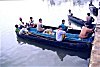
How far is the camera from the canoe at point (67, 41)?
1259 centimetres

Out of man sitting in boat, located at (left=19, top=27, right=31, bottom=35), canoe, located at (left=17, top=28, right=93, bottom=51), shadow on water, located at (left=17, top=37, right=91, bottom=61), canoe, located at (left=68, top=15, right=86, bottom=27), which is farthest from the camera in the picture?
canoe, located at (left=68, top=15, right=86, bottom=27)

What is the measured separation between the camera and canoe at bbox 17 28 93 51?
1259 centimetres

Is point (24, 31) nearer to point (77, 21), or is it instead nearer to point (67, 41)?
point (67, 41)

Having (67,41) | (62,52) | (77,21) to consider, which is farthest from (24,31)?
(77,21)

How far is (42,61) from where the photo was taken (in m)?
13.7

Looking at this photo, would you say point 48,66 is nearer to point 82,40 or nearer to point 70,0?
point 82,40

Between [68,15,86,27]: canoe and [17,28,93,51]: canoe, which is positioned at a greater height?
[68,15,86,27]: canoe

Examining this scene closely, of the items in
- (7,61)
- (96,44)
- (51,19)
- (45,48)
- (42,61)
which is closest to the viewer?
(96,44)

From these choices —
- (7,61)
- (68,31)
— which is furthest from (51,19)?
(7,61)

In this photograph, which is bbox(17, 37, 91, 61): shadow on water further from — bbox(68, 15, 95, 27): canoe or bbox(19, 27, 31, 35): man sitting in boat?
bbox(68, 15, 95, 27): canoe

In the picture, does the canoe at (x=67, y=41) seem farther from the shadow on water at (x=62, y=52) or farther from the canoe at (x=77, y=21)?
the canoe at (x=77, y=21)

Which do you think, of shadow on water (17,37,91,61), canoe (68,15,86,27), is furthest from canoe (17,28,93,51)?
canoe (68,15,86,27)

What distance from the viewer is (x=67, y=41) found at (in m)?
13.8

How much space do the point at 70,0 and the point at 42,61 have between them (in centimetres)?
3344
